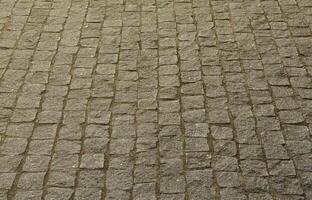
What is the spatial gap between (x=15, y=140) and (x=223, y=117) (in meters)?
2.04

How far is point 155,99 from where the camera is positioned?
16.5 feet

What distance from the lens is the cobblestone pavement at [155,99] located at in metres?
4.16

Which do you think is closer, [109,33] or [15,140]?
[15,140]

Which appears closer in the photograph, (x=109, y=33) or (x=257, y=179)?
(x=257, y=179)

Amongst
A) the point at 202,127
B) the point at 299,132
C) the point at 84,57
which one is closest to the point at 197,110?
the point at 202,127

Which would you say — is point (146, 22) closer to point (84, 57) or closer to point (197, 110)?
point (84, 57)

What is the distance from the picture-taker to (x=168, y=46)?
584 centimetres

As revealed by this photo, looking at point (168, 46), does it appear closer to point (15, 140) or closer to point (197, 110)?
point (197, 110)

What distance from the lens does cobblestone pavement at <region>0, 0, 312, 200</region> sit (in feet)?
13.7

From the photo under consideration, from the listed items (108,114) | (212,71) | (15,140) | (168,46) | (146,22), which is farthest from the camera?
(146,22)

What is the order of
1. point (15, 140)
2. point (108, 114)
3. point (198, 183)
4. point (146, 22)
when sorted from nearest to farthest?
point (198, 183), point (15, 140), point (108, 114), point (146, 22)

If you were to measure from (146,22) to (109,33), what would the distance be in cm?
54

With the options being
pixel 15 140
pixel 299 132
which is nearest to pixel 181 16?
pixel 299 132

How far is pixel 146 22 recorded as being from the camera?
20.7ft
